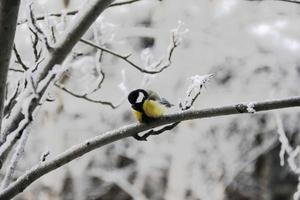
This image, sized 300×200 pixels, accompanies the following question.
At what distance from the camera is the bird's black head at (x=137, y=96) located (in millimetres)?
1855

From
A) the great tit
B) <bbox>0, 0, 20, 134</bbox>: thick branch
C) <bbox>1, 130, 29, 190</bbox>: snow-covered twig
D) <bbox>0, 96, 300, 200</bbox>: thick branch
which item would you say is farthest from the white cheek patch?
<bbox>0, 0, 20, 134</bbox>: thick branch

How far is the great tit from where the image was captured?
1719 millimetres

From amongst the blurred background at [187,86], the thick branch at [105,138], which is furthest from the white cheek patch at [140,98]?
the blurred background at [187,86]

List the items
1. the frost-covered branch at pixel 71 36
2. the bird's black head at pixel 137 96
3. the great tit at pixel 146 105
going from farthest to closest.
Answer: the bird's black head at pixel 137 96
the great tit at pixel 146 105
the frost-covered branch at pixel 71 36

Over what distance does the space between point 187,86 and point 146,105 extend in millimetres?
3686

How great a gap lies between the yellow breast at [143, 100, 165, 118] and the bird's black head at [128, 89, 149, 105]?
5 cm

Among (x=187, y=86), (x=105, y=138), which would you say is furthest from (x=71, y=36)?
(x=187, y=86)

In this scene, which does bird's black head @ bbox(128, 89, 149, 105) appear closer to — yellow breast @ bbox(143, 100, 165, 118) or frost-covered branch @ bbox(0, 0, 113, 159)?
yellow breast @ bbox(143, 100, 165, 118)

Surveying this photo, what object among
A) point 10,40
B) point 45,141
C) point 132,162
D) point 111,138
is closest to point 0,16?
point 10,40

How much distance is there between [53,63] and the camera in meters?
1.47

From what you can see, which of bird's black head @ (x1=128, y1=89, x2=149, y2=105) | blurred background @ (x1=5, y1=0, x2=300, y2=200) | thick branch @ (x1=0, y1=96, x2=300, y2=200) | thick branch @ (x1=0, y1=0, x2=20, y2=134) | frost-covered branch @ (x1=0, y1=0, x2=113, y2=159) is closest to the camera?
thick branch @ (x1=0, y1=0, x2=20, y2=134)

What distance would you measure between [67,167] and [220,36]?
6.99 ft

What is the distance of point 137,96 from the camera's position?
1873 mm

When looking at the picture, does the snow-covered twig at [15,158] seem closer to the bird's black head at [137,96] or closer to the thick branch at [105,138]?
the thick branch at [105,138]
